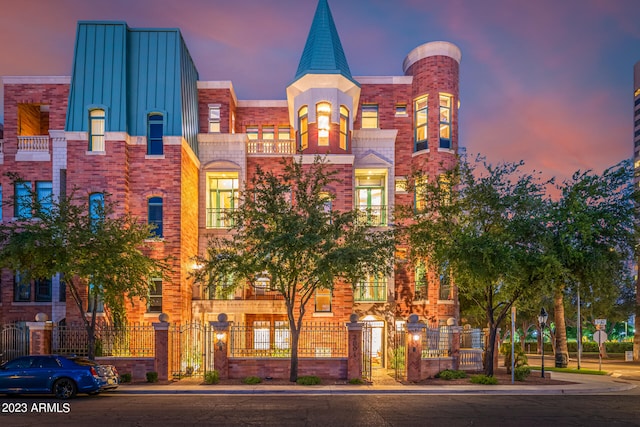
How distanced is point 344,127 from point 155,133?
1041cm

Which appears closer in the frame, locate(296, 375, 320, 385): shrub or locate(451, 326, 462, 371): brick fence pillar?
locate(296, 375, 320, 385): shrub

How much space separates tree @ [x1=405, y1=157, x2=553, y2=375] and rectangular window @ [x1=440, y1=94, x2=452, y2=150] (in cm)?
766

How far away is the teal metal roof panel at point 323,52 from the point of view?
1080 inches

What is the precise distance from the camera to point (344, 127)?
27.7 meters

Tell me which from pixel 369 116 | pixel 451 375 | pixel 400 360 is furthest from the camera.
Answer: pixel 369 116

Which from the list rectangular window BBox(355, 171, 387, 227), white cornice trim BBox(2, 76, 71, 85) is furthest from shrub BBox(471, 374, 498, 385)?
white cornice trim BBox(2, 76, 71, 85)

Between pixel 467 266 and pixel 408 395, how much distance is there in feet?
18.6

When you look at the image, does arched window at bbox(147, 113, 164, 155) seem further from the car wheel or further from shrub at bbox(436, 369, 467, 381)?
shrub at bbox(436, 369, 467, 381)

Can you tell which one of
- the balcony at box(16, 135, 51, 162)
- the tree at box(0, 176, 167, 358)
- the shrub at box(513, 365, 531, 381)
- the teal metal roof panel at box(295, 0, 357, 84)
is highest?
the teal metal roof panel at box(295, 0, 357, 84)

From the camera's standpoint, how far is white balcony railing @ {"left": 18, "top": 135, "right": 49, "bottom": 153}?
26.5 meters

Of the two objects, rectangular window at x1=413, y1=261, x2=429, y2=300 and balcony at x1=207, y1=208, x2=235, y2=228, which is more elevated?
balcony at x1=207, y1=208, x2=235, y2=228

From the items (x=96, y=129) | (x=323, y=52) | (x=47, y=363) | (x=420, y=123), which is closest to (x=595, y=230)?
(x=420, y=123)

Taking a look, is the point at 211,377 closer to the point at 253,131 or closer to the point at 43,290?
the point at 43,290

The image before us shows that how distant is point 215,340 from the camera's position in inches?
782
